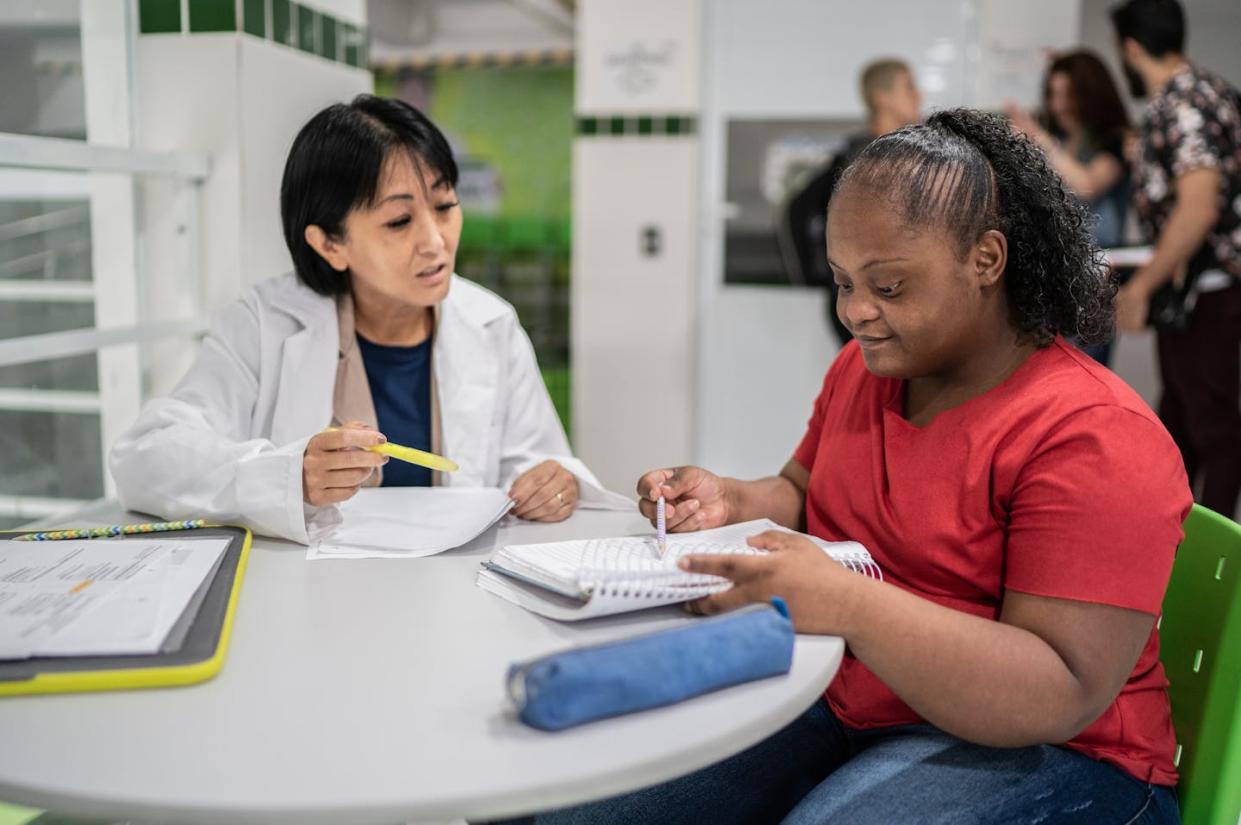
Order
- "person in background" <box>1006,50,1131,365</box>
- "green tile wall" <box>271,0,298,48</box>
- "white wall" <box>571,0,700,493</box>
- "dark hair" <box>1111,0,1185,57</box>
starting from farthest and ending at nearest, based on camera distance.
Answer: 1. "white wall" <box>571,0,700,493</box>
2. "person in background" <box>1006,50,1131,365</box>
3. "dark hair" <box>1111,0,1185,57</box>
4. "green tile wall" <box>271,0,298,48</box>

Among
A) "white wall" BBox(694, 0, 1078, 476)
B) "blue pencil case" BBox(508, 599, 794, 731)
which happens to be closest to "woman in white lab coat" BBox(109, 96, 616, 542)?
"blue pencil case" BBox(508, 599, 794, 731)

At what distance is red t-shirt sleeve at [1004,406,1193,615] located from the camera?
1.09 metres

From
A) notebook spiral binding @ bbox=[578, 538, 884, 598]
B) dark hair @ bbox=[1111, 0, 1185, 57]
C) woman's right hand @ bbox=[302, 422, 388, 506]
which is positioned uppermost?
dark hair @ bbox=[1111, 0, 1185, 57]

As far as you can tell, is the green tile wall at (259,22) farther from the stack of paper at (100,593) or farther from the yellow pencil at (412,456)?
the stack of paper at (100,593)

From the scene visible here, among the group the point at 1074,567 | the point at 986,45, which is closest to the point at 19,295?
the point at 1074,567

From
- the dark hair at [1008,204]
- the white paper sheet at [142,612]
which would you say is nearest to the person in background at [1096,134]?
the dark hair at [1008,204]

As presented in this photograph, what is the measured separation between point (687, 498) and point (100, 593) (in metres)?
0.78

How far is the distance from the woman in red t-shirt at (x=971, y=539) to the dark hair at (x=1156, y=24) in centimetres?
269

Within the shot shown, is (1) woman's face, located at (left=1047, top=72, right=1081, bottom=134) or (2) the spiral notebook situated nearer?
(2) the spiral notebook

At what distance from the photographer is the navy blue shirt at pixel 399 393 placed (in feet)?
6.65

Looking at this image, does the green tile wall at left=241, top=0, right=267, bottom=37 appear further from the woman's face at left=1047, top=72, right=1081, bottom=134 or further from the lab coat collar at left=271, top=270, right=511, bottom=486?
the woman's face at left=1047, top=72, right=1081, bottom=134

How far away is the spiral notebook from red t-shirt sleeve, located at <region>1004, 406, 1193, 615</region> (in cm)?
20

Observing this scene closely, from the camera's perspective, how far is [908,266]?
126 cm

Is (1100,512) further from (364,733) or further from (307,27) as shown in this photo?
(307,27)
